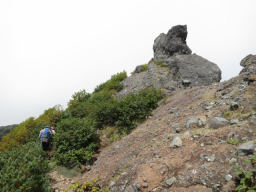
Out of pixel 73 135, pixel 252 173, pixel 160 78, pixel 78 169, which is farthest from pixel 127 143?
pixel 160 78

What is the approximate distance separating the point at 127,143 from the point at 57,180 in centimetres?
294

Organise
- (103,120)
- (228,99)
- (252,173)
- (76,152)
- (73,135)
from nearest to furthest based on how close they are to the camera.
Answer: (252,173)
(228,99)
(76,152)
(73,135)
(103,120)

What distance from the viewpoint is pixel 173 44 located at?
715 inches

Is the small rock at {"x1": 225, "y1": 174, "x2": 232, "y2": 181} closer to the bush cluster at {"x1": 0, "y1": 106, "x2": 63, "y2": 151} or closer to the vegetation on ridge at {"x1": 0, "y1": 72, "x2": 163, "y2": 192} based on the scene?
the vegetation on ridge at {"x1": 0, "y1": 72, "x2": 163, "y2": 192}

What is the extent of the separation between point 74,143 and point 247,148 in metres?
6.65

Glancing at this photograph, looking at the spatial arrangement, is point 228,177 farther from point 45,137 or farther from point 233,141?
point 45,137

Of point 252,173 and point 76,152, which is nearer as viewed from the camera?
point 252,173

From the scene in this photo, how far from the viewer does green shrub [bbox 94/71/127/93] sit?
17172mm

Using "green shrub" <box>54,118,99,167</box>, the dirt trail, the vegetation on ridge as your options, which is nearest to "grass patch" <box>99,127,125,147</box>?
the vegetation on ridge

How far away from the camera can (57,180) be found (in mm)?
6402

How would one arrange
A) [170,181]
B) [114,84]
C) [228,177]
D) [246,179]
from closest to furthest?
[246,179]
[228,177]
[170,181]
[114,84]

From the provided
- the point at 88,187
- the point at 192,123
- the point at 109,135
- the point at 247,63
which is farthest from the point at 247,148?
the point at 247,63

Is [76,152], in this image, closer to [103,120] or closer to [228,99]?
[103,120]

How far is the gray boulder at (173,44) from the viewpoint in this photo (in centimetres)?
1812
